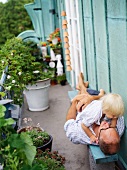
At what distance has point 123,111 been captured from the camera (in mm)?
3291

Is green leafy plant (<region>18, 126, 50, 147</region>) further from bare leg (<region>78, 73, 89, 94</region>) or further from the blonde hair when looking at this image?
the blonde hair

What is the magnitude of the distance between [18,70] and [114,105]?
246 centimetres

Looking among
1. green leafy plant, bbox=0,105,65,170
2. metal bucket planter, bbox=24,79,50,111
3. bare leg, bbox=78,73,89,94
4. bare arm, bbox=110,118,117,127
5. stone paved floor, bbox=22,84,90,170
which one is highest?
green leafy plant, bbox=0,105,65,170

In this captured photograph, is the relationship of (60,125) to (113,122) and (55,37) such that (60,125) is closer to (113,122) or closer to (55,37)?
(113,122)

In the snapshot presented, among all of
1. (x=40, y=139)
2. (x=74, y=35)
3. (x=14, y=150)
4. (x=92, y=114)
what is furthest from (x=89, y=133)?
(x=74, y=35)

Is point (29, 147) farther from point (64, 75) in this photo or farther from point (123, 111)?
point (64, 75)

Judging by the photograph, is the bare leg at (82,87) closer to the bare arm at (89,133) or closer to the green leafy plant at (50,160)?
the bare arm at (89,133)

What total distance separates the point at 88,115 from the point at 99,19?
121cm

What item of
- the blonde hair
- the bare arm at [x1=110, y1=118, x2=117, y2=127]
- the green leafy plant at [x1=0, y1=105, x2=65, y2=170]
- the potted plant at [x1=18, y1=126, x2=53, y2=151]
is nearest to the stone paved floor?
the potted plant at [x1=18, y1=126, x2=53, y2=151]

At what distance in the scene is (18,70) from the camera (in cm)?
533

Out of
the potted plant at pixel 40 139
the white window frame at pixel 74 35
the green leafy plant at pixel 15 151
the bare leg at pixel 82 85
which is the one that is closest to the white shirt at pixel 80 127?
the potted plant at pixel 40 139

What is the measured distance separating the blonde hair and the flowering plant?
2113 mm

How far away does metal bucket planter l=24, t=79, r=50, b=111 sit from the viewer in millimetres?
5906

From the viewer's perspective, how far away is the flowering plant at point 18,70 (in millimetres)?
5270
